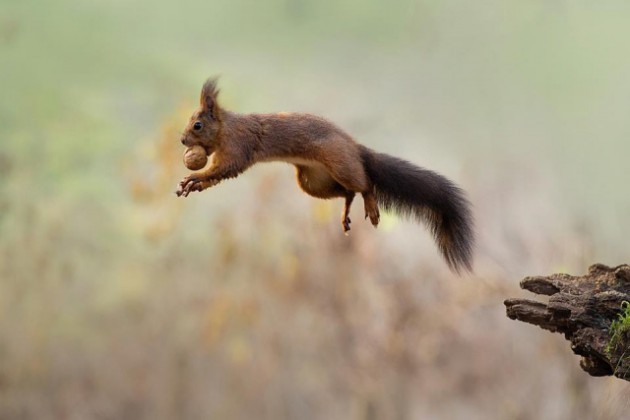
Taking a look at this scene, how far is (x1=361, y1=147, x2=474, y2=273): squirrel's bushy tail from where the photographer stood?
7.21ft

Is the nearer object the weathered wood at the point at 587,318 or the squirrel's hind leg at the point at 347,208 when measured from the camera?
the squirrel's hind leg at the point at 347,208

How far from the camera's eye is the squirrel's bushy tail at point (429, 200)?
2.20 meters

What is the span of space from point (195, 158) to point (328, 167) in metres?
0.32

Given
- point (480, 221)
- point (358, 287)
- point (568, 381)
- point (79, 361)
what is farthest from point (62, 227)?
point (568, 381)

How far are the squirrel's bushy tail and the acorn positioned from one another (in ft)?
1.37

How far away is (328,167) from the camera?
206cm

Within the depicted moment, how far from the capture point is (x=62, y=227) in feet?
23.4

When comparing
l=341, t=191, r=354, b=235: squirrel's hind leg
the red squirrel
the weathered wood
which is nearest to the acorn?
the red squirrel

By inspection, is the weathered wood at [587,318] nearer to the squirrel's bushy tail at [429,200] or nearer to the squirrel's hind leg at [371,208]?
the squirrel's bushy tail at [429,200]

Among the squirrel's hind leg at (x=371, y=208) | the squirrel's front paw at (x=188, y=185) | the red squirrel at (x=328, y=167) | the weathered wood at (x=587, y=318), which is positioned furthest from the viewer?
the weathered wood at (x=587, y=318)

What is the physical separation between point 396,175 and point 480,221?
12.8ft

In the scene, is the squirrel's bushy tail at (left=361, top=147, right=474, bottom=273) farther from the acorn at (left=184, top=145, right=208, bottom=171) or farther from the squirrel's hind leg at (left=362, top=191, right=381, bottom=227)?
the acorn at (left=184, top=145, right=208, bottom=171)

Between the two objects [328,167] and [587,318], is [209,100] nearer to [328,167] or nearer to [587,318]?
[328,167]

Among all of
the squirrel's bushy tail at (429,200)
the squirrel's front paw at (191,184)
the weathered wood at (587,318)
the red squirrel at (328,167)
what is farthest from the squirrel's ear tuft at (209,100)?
the weathered wood at (587,318)
